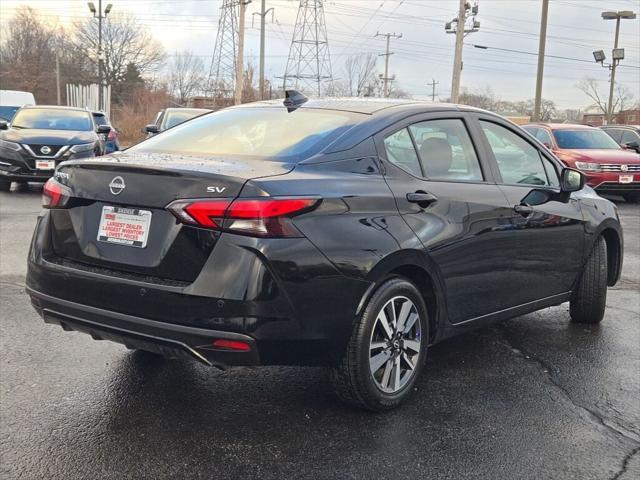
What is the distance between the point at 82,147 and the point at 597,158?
10.1 m

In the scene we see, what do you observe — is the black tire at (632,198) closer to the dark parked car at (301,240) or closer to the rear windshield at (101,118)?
the dark parked car at (301,240)

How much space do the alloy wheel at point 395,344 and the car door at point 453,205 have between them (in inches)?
12.3

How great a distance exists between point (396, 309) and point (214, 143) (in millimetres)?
1351

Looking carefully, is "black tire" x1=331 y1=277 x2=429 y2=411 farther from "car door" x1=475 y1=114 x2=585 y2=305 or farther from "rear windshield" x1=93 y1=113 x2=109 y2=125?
"rear windshield" x1=93 y1=113 x2=109 y2=125

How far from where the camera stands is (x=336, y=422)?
328 centimetres

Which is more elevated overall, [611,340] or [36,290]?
[36,290]

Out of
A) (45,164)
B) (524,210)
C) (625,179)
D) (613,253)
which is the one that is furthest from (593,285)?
(45,164)

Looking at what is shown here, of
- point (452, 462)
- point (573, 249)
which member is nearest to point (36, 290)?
point (452, 462)

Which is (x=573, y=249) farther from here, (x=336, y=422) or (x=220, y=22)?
(x=220, y=22)

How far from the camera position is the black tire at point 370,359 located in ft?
10.4

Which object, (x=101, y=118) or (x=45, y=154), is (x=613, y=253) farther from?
(x=101, y=118)

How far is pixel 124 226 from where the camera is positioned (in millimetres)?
3000

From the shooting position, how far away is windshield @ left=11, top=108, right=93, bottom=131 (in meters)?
13.0

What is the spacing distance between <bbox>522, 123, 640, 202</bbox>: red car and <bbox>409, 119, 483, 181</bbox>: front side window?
378 inches
